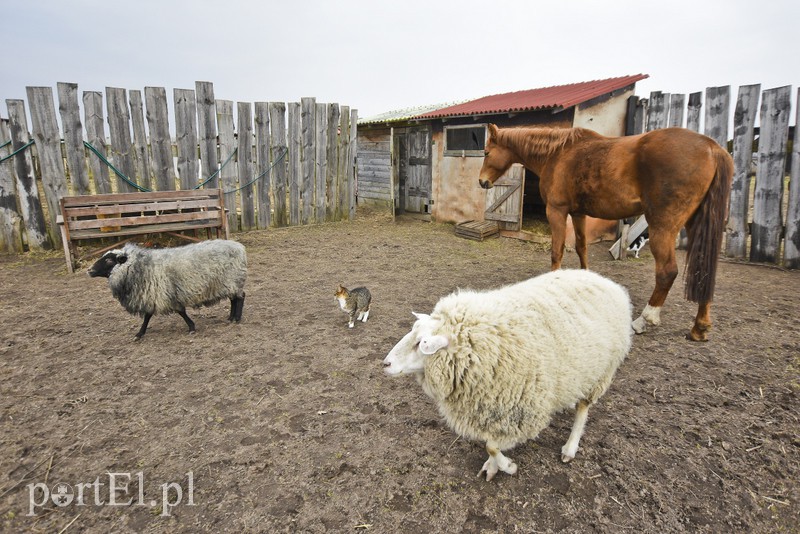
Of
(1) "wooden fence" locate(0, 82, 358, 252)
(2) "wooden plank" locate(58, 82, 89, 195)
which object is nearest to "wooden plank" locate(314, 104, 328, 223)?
(1) "wooden fence" locate(0, 82, 358, 252)

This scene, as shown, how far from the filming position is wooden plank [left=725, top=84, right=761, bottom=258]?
23.9 ft

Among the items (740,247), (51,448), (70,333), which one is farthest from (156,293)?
(740,247)

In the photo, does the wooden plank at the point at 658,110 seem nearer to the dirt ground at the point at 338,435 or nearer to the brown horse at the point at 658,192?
the brown horse at the point at 658,192

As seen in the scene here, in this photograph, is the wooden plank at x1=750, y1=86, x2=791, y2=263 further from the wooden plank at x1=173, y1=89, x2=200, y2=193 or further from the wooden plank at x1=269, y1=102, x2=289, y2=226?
the wooden plank at x1=173, y1=89, x2=200, y2=193

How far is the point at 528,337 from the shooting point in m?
2.50

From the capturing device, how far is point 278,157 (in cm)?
1057

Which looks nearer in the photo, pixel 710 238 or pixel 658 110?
pixel 710 238

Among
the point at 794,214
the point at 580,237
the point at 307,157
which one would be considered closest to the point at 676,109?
the point at 794,214

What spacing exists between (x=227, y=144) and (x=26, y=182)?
12.5 feet

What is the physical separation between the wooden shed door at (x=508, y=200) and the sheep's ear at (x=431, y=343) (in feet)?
26.3

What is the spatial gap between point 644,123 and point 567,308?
8.93 m

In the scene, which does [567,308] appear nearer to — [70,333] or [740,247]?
[70,333]

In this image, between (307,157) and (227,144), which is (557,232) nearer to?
(307,157)

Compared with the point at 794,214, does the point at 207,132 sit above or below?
above
